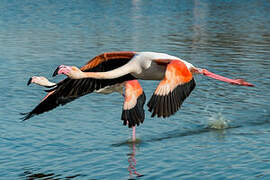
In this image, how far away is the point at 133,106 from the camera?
35.0ft

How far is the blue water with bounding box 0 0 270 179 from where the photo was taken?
36.8ft

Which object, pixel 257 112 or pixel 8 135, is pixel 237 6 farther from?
pixel 8 135

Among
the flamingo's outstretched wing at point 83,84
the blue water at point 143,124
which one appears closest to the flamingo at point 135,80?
the flamingo's outstretched wing at point 83,84

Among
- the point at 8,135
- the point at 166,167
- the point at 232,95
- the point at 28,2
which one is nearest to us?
the point at 166,167

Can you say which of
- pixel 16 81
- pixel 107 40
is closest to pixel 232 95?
pixel 16 81

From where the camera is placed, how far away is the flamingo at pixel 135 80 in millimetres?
9086

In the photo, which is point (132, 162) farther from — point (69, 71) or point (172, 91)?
point (172, 91)

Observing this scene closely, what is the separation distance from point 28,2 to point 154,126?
43020 millimetres

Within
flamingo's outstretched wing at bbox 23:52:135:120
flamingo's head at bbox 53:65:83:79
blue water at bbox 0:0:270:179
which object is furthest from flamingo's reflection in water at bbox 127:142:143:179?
flamingo's head at bbox 53:65:83:79

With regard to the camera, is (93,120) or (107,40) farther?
(107,40)

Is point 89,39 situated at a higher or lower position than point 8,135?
higher

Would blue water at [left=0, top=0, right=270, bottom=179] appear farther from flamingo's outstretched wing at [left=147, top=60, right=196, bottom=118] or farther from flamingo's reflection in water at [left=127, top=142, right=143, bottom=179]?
flamingo's outstretched wing at [left=147, top=60, right=196, bottom=118]

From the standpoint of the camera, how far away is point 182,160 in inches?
456

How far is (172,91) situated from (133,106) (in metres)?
Answer: 1.66
